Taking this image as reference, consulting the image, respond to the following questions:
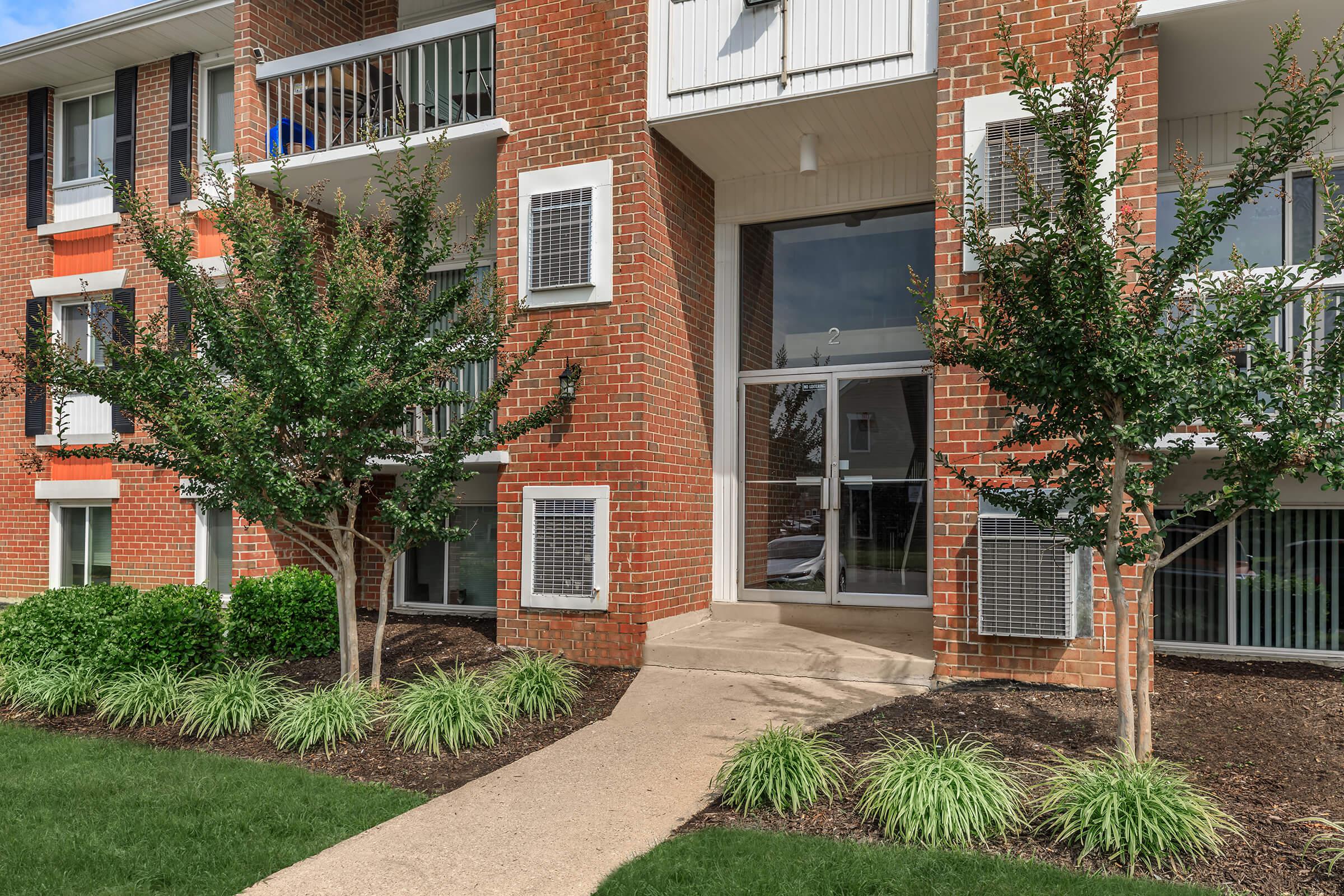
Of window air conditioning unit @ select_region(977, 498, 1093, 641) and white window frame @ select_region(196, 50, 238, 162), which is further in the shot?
white window frame @ select_region(196, 50, 238, 162)

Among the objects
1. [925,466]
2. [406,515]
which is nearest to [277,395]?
[406,515]

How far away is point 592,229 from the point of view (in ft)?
29.2

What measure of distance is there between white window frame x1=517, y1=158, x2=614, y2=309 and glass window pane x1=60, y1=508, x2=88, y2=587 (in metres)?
Result: 7.98

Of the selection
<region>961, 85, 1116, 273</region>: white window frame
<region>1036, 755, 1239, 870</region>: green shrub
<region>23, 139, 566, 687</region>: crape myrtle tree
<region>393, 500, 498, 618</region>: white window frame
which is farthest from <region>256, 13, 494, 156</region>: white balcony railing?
<region>1036, 755, 1239, 870</region>: green shrub

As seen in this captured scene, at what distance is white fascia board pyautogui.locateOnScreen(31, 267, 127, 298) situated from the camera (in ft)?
41.3

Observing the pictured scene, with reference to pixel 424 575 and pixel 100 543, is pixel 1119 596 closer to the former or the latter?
pixel 424 575

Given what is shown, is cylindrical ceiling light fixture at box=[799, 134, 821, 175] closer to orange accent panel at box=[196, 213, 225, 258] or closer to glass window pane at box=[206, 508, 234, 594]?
→ orange accent panel at box=[196, 213, 225, 258]

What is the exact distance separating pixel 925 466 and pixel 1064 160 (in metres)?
4.68

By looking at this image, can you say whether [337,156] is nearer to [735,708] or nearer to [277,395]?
[277,395]

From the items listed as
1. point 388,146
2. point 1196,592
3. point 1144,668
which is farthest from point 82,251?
point 1196,592

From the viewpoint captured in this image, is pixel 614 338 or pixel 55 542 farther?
pixel 55 542

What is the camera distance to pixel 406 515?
712 centimetres

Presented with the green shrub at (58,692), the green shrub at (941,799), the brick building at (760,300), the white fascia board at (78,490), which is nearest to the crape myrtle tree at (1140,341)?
the green shrub at (941,799)

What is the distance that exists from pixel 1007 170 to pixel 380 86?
6.37 metres
